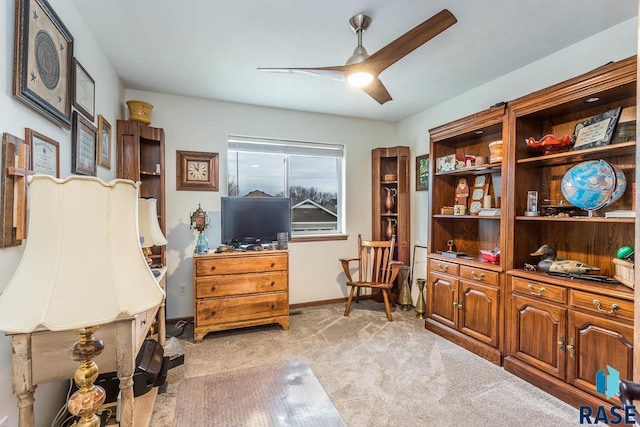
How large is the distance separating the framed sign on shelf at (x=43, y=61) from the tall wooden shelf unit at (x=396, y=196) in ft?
10.9

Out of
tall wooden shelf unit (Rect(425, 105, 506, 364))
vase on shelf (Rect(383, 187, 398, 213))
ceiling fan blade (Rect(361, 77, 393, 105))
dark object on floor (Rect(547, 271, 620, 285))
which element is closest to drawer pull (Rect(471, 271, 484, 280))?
tall wooden shelf unit (Rect(425, 105, 506, 364))

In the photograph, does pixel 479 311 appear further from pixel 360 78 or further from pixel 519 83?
pixel 360 78

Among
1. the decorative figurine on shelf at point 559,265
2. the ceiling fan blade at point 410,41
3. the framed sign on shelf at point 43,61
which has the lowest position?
the decorative figurine on shelf at point 559,265

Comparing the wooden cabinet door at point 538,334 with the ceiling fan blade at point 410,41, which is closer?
the ceiling fan blade at point 410,41

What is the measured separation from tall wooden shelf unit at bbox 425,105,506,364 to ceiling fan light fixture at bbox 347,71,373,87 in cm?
124

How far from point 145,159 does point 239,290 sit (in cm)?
172

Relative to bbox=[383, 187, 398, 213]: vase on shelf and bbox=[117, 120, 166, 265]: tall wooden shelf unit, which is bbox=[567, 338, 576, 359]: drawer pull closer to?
bbox=[383, 187, 398, 213]: vase on shelf

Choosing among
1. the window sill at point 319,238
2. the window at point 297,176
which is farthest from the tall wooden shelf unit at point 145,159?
the window sill at point 319,238

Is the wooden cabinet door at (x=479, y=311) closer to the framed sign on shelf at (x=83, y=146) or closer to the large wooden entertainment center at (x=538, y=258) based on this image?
the large wooden entertainment center at (x=538, y=258)

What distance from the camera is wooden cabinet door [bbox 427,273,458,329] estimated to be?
9.61 ft

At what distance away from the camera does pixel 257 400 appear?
79.7 inches

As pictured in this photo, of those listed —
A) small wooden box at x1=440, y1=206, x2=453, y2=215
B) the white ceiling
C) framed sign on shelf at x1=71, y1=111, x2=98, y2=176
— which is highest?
the white ceiling

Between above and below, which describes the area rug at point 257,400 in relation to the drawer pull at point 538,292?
below

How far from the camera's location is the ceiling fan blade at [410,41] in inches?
63.6
